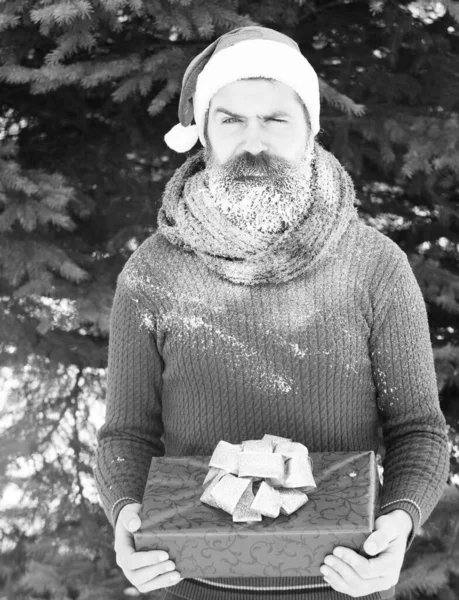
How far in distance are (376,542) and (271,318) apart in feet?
1.30

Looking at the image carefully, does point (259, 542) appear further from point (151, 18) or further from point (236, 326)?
point (151, 18)

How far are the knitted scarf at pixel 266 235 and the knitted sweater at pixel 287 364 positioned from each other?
3 centimetres

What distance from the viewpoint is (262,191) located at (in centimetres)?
121

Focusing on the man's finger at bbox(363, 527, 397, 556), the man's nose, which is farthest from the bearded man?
the man's finger at bbox(363, 527, 397, 556)

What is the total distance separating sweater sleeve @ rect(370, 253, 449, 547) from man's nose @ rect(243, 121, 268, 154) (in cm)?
30

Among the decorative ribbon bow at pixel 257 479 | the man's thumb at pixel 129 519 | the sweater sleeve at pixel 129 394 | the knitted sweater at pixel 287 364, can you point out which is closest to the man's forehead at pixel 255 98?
the knitted sweater at pixel 287 364

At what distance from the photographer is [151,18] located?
78.1 inches

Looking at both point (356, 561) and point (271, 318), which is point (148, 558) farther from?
point (271, 318)

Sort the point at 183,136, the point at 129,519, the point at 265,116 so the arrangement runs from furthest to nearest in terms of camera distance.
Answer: the point at 183,136 → the point at 265,116 → the point at 129,519

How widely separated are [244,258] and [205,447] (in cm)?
33

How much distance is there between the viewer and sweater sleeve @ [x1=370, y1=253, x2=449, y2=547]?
120 centimetres

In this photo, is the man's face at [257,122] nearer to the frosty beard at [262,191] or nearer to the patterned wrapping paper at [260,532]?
the frosty beard at [262,191]

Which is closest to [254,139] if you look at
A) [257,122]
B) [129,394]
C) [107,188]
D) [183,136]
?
[257,122]

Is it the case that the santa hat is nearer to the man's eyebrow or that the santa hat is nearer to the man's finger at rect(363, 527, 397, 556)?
the man's eyebrow
